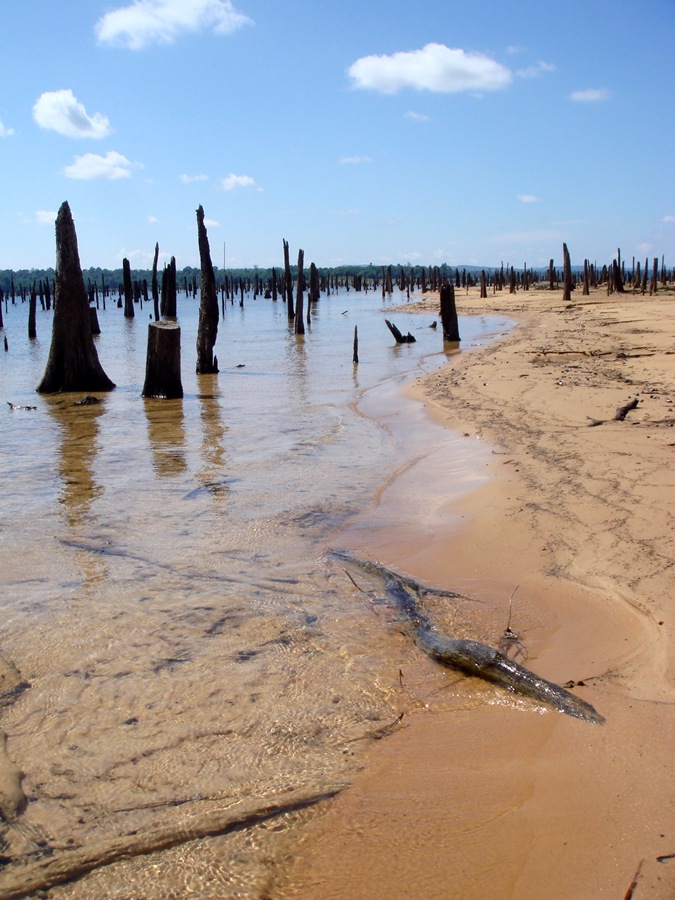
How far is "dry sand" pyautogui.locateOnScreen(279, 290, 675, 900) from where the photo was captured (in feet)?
6.82

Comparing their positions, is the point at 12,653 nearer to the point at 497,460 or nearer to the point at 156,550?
the point at 156,550

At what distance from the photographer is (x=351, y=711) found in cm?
291

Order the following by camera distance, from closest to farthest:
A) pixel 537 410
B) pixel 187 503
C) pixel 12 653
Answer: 1. pixel 12 653
2. pixel 187 503
3. pixel 537 410

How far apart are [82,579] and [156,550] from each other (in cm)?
62

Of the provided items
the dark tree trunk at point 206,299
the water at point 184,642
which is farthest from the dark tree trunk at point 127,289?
the water at point 184,642

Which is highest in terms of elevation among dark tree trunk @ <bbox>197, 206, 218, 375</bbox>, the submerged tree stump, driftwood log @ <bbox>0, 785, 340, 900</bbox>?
dark tree trunk @ <bbox>197, 206, 218, 375</bbox>

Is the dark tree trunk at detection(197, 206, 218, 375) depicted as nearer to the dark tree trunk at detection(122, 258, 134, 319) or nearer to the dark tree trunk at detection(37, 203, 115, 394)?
the dark tree trunk at detection(37, 203, 115, 394)

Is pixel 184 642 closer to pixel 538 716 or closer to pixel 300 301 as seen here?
pixel 538 716

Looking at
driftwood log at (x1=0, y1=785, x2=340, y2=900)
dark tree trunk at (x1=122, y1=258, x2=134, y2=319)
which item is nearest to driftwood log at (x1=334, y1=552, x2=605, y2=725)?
driftwood log at (x1=0, y1=785, x2=340, y2=900)

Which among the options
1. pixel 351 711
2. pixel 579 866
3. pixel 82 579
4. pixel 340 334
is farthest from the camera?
pixel 340 334

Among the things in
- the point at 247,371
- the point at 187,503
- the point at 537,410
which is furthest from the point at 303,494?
the point at 247,371

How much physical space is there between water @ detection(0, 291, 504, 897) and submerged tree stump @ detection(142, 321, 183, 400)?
4202 mm

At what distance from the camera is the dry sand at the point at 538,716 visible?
208cm

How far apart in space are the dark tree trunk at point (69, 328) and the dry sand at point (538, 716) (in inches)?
348
